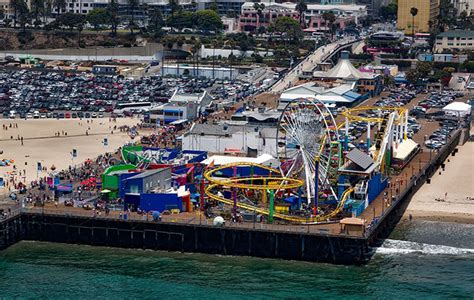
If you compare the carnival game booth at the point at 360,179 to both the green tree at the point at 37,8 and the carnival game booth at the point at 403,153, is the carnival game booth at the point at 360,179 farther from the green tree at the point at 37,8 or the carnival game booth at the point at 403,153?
the green tree at the point at 37,8

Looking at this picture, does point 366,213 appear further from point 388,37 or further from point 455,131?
point 388,37

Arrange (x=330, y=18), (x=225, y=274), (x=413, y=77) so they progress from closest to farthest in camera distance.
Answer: (x=225, y=274)
(x=413, y=77)
(x=330, y=18)

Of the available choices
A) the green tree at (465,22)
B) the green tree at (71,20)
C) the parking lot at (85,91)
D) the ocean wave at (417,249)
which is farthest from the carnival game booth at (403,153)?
the green tree at (71,20)

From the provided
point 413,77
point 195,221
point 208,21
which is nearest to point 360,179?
point 195,221

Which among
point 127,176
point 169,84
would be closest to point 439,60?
point 169,84

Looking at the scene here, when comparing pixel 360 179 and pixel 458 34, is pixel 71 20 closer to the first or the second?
pixel 458 34

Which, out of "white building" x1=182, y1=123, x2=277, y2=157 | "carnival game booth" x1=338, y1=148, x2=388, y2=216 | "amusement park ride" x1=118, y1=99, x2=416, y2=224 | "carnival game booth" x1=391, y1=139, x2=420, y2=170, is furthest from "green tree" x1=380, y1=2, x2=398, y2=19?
"carnival game booth" x1=338, y1=148, x2=388, y2=216

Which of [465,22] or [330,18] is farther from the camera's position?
[330,18]
